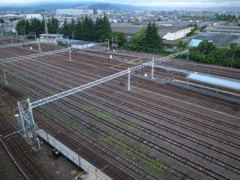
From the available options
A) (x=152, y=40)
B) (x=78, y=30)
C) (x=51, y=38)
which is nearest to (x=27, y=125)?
(x=152, y=40)

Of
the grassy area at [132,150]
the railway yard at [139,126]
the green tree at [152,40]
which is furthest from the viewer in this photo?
the green tree at [152,40]

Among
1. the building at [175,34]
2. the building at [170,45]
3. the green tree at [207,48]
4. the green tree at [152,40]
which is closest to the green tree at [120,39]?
the green tree at [152,40]

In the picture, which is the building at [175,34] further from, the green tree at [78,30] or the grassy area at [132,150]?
the grassy area at [132,150]

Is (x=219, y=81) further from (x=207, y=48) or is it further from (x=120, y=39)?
(x=120, y=39)

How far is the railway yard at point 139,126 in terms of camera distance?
1450 centimetres

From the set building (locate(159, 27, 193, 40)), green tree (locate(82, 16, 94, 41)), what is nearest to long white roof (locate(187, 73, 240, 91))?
building (locate(159, 27, 193, 40))

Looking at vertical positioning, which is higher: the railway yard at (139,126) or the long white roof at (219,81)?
the long white roof at (219,81)

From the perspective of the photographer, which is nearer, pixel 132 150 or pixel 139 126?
pixel 132 150

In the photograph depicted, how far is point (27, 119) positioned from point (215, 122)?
18.0 meters

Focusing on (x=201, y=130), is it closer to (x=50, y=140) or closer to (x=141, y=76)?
(x=50, y=140)

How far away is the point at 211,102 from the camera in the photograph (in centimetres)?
2423

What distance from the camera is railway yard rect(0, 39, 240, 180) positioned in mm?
14504

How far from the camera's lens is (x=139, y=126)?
1930 cm

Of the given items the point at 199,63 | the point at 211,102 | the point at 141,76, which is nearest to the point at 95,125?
the point at 211,102
